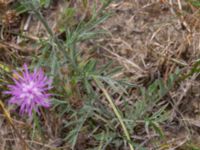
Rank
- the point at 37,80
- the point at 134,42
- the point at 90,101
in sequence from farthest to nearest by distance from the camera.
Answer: the point at 134,42
the point at 90,101
the point at 37,80

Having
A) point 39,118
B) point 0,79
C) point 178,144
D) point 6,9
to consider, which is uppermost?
point 6,9

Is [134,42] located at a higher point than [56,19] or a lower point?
lower

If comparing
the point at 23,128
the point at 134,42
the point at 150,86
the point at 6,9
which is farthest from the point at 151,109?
the point at 6,9

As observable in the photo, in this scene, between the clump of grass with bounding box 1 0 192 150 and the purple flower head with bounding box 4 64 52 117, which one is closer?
the purple flower head with bounding box 4 64 52 117

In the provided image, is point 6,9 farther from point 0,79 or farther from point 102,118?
point 102,118

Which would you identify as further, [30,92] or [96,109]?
[96,109]

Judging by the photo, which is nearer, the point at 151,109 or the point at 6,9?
the point at 151,109

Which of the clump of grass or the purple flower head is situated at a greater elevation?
the purple flower head

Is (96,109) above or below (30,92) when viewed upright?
below

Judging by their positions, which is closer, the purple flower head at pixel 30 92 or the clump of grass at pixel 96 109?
the purple flower head at pixel 30 92

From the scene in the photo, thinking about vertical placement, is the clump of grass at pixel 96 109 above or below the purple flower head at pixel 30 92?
below

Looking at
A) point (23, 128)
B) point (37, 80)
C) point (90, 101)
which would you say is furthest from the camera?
point (23, 128)
